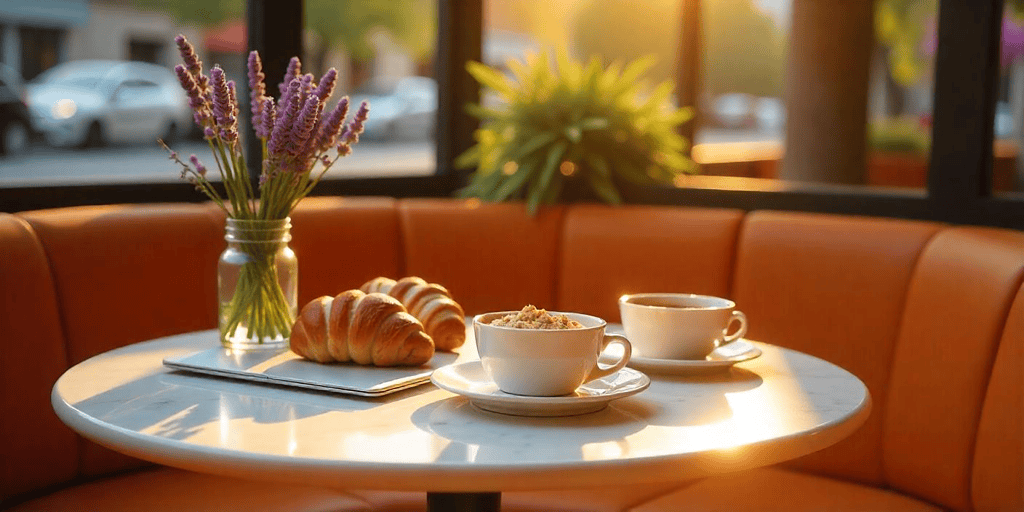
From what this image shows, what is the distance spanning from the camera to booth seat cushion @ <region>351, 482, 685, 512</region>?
2.30 meters

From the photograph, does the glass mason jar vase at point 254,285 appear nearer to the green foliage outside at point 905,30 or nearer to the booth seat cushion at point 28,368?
the booth seat cushion at point 28,368

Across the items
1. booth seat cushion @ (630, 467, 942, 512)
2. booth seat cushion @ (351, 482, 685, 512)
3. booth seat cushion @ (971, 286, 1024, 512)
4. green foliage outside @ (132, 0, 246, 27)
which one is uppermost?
green foliage outside @ (132, 0, 246, 27)

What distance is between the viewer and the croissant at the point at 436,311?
1.85 meters

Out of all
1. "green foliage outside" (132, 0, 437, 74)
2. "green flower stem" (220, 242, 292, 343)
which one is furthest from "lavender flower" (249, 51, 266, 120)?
"green foliage outside" (132, 0, 437, 74)

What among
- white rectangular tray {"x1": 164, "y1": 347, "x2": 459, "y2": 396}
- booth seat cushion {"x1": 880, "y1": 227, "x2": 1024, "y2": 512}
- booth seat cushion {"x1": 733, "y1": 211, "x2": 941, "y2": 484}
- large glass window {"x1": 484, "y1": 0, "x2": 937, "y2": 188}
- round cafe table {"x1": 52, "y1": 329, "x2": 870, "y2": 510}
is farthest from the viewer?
large glass window {"x1": 484, "y1": 0, "x2": 937, "y2": 188}

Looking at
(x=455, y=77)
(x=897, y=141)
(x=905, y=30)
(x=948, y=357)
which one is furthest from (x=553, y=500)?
(x=905, y=30)

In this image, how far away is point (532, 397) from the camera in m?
1.41

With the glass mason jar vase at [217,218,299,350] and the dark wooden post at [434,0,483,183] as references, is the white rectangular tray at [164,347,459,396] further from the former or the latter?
the dark wooden post at [434,0,483,183]

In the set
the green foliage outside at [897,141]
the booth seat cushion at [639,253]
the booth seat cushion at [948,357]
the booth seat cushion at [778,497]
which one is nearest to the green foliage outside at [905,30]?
the green foliage outside at [897,141]

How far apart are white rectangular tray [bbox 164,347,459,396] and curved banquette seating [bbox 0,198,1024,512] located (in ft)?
1.82

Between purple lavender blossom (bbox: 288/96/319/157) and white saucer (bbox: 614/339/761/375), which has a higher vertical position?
purple lavender blossom (bbox: 288/96/319/157)

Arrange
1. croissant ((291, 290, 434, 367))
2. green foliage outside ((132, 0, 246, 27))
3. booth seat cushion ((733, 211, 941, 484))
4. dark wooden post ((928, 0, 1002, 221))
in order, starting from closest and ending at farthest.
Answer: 1. croissant ((291, 290, 434, 367))
2. booth seat cushion ((733, 211, 941, 484))
3. dark wooden post ((928, 0, 1002, 221))
4. green foliage outside ((132, 0, 246, 27))

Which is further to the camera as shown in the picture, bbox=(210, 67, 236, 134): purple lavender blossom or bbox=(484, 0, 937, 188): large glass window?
bbox=(484, 0, 937, 188): large glass window

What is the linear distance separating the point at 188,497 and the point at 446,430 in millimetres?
1100
